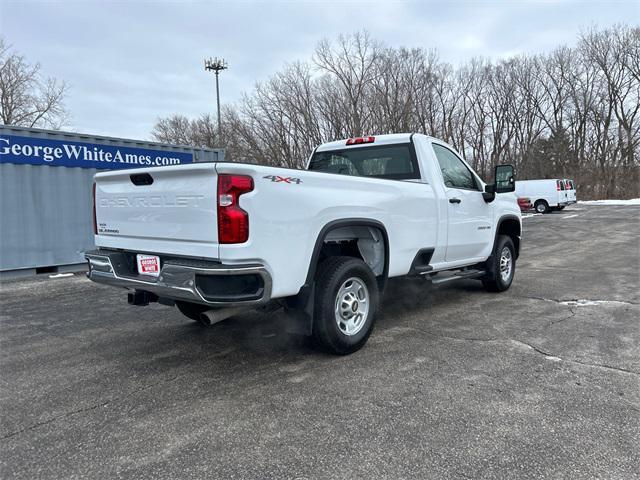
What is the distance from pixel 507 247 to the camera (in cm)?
686

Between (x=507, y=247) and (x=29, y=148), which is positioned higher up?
(x=29, y=148)

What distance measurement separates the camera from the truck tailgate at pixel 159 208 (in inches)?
128

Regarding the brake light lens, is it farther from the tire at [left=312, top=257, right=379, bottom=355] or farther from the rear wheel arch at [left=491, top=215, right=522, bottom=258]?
the rear wheel arch at [left=491, top=215, right=522, bottom=258]

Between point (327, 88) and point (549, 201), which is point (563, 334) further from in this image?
point (327, 88)

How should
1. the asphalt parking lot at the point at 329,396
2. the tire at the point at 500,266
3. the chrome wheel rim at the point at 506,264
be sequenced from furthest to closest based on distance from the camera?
the chrome wheel rim at the point at 506,264, the tire at the point at 500,266, the asphalt parking lot at the point at 329,396

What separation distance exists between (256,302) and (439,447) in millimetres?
1493

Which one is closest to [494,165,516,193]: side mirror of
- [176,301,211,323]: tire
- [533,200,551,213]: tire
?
[176,301,211,323]: tire

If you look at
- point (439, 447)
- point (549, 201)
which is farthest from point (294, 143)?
point (439, 447)

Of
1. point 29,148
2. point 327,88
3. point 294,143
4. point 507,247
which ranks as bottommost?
point 507,247

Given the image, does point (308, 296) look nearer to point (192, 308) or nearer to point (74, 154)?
point (192, 308)

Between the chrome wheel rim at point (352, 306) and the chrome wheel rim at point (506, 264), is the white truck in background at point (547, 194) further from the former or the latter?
the chrome wheel rim at point (352, 306)

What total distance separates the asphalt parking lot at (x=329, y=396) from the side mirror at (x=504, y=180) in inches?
60.6

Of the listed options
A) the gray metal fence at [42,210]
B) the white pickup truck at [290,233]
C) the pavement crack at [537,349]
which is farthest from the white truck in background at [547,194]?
the pavement crack at [537,349]

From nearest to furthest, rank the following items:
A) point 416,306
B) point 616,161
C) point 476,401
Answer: point 476,401, point 416,306, point 616,161
